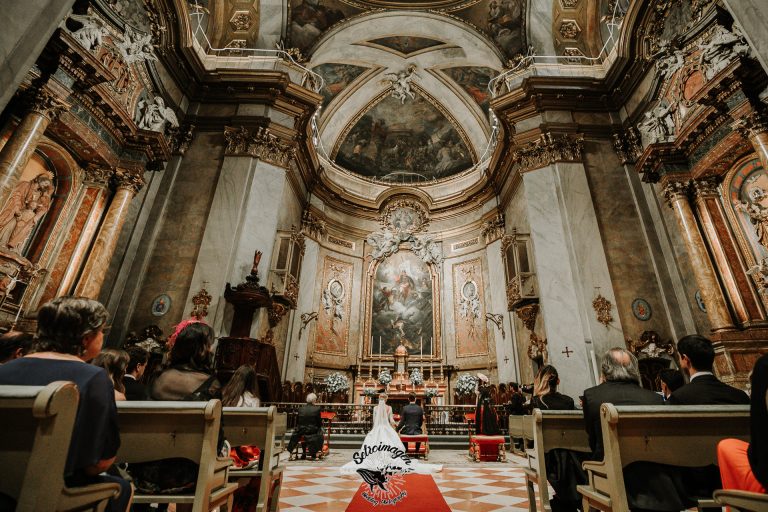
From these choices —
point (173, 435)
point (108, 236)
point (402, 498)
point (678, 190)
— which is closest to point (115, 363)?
point (173, 435)

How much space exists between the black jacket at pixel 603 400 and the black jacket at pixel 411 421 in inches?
211

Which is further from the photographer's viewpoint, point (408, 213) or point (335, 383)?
point (408, 213)

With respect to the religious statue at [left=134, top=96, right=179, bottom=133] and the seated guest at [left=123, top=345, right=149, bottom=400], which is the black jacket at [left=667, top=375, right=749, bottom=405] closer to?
the seated guest at [left=123, top=345, right=149, bottom=400]

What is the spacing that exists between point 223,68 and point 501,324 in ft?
37.6

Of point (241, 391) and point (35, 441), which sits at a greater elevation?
point (241, 391)

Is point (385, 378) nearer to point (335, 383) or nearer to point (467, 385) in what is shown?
point (335, 383)

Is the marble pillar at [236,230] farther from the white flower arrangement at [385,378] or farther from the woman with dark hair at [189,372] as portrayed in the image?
the woman with dark hair at [189,372]

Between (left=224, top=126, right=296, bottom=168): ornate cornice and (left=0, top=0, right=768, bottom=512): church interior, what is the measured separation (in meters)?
0.06

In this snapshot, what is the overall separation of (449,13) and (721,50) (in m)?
9.20

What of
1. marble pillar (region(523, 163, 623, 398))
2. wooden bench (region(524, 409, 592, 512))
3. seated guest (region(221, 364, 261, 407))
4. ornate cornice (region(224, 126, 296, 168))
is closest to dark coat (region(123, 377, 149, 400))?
seated guest (region(221, 364, 261, 407))

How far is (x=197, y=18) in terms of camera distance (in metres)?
11.1

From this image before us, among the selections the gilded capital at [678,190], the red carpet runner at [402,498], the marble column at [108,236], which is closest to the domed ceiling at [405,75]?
the gilded capital at [678,190]

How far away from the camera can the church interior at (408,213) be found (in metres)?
6.05

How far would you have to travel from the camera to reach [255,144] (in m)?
10.4
